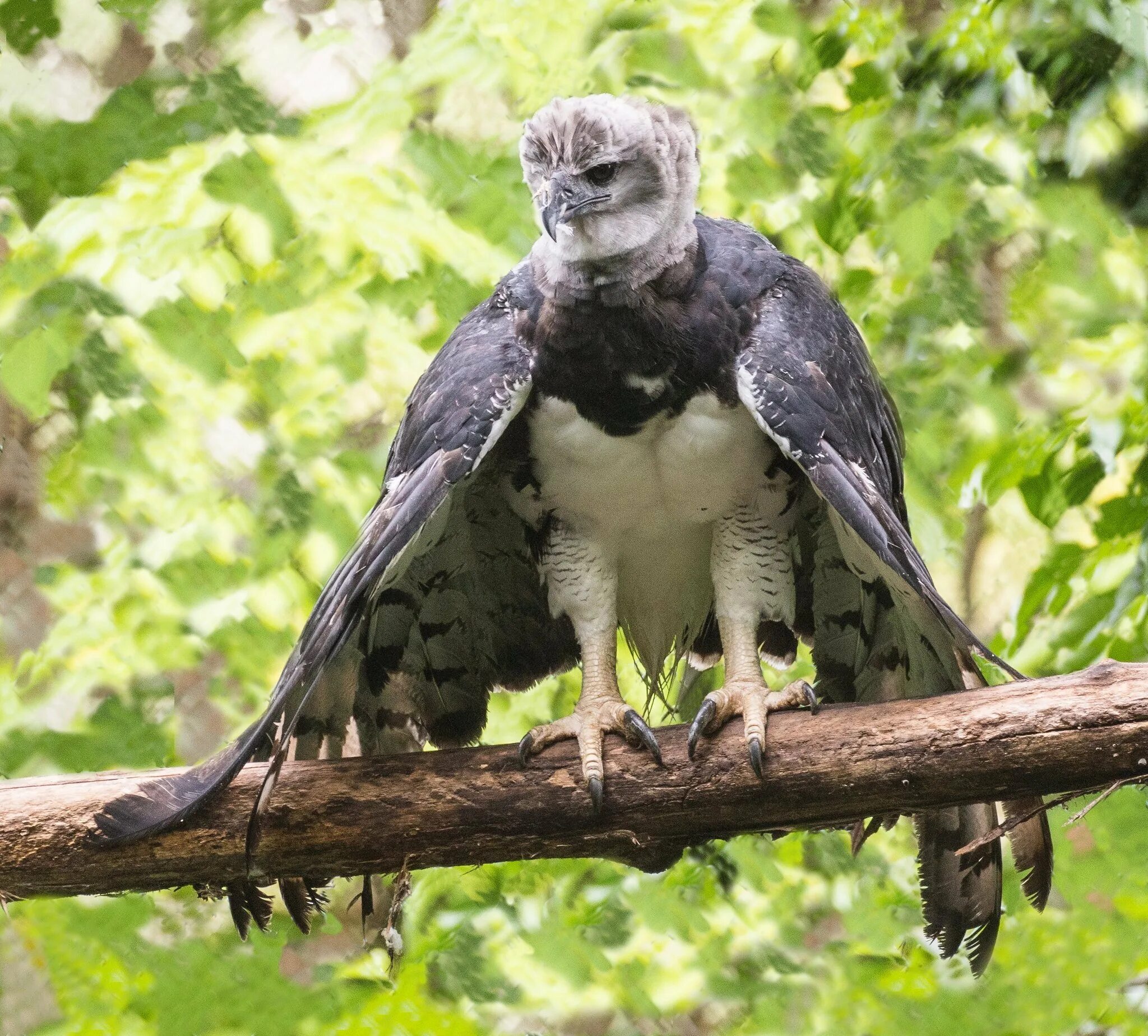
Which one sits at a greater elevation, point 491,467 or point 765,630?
point 491,467

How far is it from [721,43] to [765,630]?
1.53 m

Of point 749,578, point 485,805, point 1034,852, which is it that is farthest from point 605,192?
point 1034,852

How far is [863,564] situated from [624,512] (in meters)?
0.41

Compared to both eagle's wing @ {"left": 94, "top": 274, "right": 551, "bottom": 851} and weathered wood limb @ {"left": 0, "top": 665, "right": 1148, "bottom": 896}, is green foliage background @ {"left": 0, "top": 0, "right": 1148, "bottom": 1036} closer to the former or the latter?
eagle's wing @ {"left": 94, "top": 274, "right": 551, "bottom": 851}

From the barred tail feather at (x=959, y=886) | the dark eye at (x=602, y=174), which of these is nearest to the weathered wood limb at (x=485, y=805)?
the barred tail feather at (x=959, y=886)

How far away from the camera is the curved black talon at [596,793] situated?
71.9 inches

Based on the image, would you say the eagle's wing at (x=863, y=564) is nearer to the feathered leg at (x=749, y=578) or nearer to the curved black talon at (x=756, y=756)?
the feathered leg at (x=749, y=578)

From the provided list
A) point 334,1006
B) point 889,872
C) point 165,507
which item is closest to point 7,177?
point 165,507

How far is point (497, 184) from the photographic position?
9.51 ft

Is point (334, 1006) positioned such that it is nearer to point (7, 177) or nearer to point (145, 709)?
point (145, 709)

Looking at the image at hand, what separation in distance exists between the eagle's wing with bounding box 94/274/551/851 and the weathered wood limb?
0.25 feet

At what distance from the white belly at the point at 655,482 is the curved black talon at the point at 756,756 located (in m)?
0.46

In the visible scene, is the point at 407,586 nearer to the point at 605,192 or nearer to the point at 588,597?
the point at 588,597

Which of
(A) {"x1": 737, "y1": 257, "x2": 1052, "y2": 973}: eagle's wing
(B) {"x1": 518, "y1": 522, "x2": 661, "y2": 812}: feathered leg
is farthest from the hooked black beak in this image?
(B) {"x1": 518, "y1": 522, "x2": 661, "y2": 812}: feathered leg
